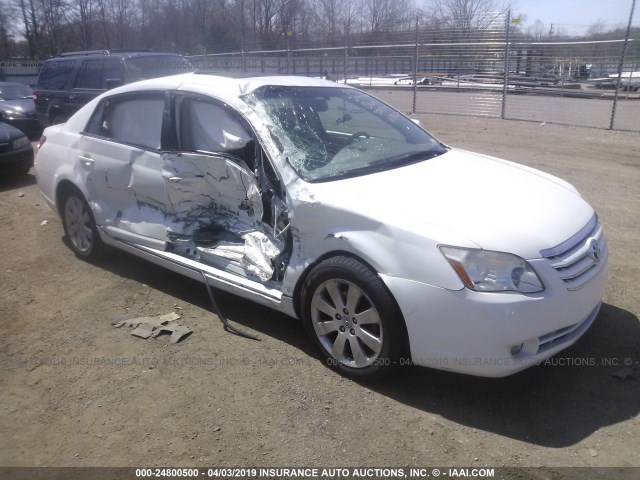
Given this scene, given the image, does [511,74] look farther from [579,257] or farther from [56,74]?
[579,257]

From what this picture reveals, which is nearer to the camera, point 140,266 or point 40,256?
point 140,266

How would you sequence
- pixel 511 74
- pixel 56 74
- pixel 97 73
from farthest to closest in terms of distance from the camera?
pixel 511 74, pixel 56 74, pixel 97 73

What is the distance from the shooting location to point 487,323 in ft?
9.10

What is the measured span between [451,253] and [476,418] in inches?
35.7

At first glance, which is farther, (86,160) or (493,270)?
(86,160)

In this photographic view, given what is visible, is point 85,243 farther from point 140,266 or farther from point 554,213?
point 554,213

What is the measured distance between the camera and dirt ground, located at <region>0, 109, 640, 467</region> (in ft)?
9.03

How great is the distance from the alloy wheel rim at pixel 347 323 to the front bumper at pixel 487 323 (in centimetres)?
24

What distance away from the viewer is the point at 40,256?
5582mm

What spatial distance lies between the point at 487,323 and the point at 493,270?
273 millimetres

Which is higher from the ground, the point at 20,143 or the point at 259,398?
the point at 20,143

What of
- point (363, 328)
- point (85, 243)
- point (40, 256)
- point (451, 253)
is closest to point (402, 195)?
point (451, 253)

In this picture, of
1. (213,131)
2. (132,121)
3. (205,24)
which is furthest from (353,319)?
(205,24)

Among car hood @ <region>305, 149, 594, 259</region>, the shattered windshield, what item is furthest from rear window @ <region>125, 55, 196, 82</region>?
car hood @ <region>305, 149, 594, 259</region>
